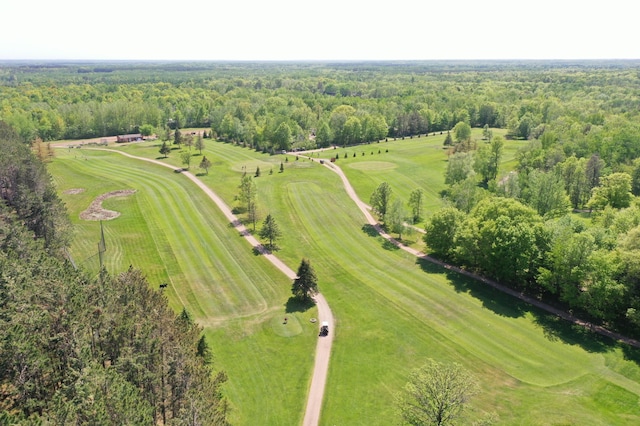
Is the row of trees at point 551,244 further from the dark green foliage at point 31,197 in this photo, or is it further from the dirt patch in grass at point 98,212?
the dirt patch in grass at point 98,212

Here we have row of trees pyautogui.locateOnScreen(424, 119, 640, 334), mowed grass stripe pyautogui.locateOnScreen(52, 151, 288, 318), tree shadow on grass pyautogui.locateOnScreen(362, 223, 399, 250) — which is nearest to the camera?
row of trees pyautogui.locateOnScreen(424, 119, 640, 334)

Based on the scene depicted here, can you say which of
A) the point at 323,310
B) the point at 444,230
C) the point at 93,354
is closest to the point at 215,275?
the point at 323,310

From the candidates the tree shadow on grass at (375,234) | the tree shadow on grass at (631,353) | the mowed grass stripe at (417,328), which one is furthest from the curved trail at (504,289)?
the mowed grass stripe at (417,328)

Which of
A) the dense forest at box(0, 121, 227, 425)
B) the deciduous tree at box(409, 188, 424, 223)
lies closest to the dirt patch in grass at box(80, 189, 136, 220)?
the dense forest at box(0, 121, 227, 425)

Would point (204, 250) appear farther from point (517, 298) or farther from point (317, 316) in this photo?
point (517, 298)

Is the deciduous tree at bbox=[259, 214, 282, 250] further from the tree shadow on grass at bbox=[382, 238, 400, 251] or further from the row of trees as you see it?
the row of trees

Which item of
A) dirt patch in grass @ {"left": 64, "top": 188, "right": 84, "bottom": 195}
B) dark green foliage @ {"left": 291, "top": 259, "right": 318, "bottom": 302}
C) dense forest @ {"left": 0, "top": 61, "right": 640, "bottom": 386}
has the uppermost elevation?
dense forest @ {"left": 0, "top": 61, "right": 640, "bottom": 386}

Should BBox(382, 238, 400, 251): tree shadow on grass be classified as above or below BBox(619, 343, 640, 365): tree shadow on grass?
above

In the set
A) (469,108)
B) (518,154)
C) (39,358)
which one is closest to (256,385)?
(39,358)
